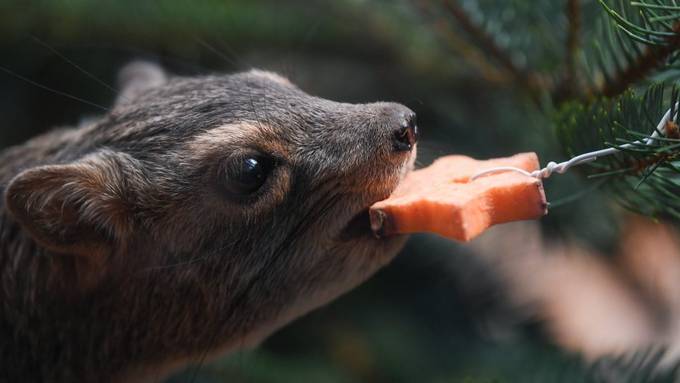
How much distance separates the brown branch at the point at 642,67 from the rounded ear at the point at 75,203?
74 cm

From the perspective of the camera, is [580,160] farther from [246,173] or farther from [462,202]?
[246,173]

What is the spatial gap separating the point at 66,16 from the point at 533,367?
4.11 feet

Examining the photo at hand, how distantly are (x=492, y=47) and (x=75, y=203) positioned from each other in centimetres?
77

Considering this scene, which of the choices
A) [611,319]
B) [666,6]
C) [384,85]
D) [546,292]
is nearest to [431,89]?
[384,85]

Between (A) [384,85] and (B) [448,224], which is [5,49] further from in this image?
(B) [448,224]

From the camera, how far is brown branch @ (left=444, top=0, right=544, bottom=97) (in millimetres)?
1357

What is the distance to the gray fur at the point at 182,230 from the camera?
44.7 inches

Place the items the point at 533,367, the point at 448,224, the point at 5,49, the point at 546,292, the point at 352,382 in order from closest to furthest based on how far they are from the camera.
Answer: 1. the point at 448,224
2. the point at 533,367
3. the point at 352,382
4. the point at 5,49
5. the point at 546,292

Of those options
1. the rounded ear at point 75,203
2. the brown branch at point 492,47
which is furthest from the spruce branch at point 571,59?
the rounded ear at point 75,203

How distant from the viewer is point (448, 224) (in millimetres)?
945

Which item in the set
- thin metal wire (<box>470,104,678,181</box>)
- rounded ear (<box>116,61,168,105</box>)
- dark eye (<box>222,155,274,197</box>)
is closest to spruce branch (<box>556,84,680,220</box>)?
thin metal wire (<box>470,104,678,181</box>)

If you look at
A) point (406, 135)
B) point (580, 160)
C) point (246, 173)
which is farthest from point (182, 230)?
point (580, 160)

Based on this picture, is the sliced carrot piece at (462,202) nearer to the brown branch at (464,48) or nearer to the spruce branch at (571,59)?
the spruce branch at (571,59)

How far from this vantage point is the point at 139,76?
171 centimetres
